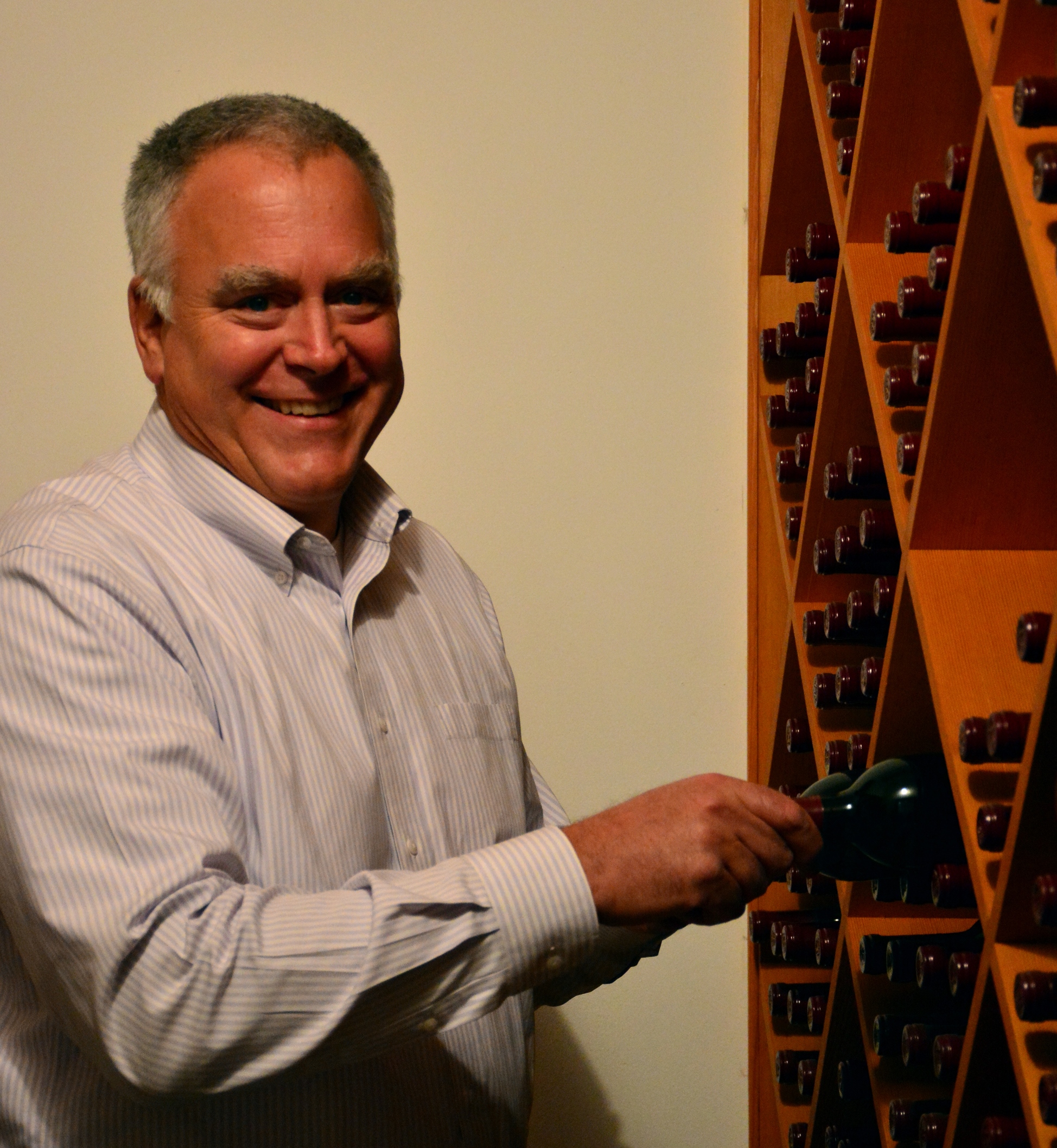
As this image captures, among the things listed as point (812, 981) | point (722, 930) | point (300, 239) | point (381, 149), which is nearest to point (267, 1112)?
point (300, 239)

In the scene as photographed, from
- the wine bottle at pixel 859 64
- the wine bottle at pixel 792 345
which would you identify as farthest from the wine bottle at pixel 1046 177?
the wine bottle at pixel 792 345

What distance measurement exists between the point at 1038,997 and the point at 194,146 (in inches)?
38.7

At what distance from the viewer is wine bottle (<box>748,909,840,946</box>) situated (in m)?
1.52

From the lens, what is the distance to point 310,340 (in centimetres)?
120

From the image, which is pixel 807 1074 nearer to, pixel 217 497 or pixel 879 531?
pixel 879 531

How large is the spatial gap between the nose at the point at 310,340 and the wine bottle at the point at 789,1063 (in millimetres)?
1004

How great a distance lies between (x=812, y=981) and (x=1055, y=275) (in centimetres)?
107

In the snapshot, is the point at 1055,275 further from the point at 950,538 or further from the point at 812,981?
the point at 812,981

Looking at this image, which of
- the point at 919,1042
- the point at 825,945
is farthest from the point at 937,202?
the point at 825,945

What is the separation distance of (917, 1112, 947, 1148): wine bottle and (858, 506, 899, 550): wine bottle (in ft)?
1.61

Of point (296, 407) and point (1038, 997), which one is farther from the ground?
point (296, 407)

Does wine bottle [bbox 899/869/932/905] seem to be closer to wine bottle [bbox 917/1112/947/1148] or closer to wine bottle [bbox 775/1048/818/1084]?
wine bottle [bbox 917/1112/947/1148]

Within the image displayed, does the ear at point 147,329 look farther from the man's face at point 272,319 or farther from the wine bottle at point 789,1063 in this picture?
the wine bottle at point 789,1063

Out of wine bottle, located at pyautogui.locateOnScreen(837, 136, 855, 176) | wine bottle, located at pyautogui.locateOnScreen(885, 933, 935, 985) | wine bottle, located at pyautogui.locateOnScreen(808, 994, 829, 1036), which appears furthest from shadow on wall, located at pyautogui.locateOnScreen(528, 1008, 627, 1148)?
wine bottle, located at pyautogui.locateOnScreen(837, 136, 855, 176)
